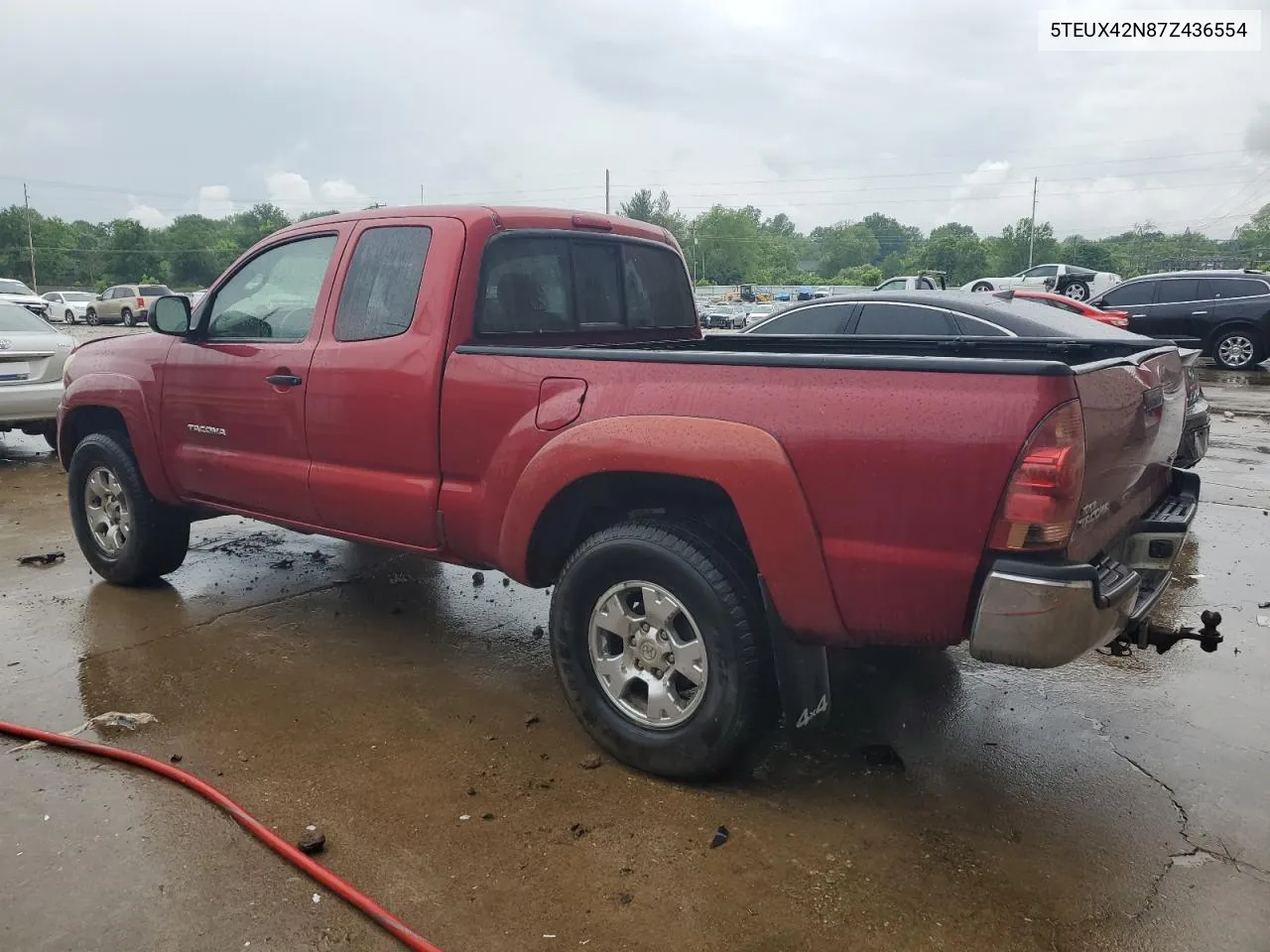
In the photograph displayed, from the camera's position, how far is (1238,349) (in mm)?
15312

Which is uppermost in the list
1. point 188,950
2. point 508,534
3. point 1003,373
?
point 1003,373

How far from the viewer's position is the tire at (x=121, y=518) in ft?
16.3

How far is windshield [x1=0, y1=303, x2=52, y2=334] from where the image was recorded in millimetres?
8906

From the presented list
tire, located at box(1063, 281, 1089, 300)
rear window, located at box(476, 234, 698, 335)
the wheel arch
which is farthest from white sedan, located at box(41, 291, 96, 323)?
rear window, located at box(476, 234, 698, 335)

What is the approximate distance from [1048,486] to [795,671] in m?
0.95

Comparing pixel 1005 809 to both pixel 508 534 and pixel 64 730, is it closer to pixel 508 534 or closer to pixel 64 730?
pixel 508 534

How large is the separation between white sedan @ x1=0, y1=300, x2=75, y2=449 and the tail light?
8.56m

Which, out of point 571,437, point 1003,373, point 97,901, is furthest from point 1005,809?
point 97,901

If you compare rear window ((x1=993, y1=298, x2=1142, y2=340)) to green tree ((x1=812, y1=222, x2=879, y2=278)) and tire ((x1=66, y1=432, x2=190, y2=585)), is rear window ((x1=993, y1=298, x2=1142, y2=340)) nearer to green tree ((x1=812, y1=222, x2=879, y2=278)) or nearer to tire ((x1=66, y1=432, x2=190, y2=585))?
tire ((x1=66, y1=432, x2=190, y2=585))

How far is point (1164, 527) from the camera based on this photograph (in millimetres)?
3062

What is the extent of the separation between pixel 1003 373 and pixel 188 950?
8.30ft

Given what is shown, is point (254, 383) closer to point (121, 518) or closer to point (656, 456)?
point (121, 518)

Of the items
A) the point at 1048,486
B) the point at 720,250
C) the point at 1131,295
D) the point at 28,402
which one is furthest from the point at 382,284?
the point at 720,250

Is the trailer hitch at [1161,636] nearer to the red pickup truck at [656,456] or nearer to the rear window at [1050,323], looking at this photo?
the red pickup truck at [656,456]
